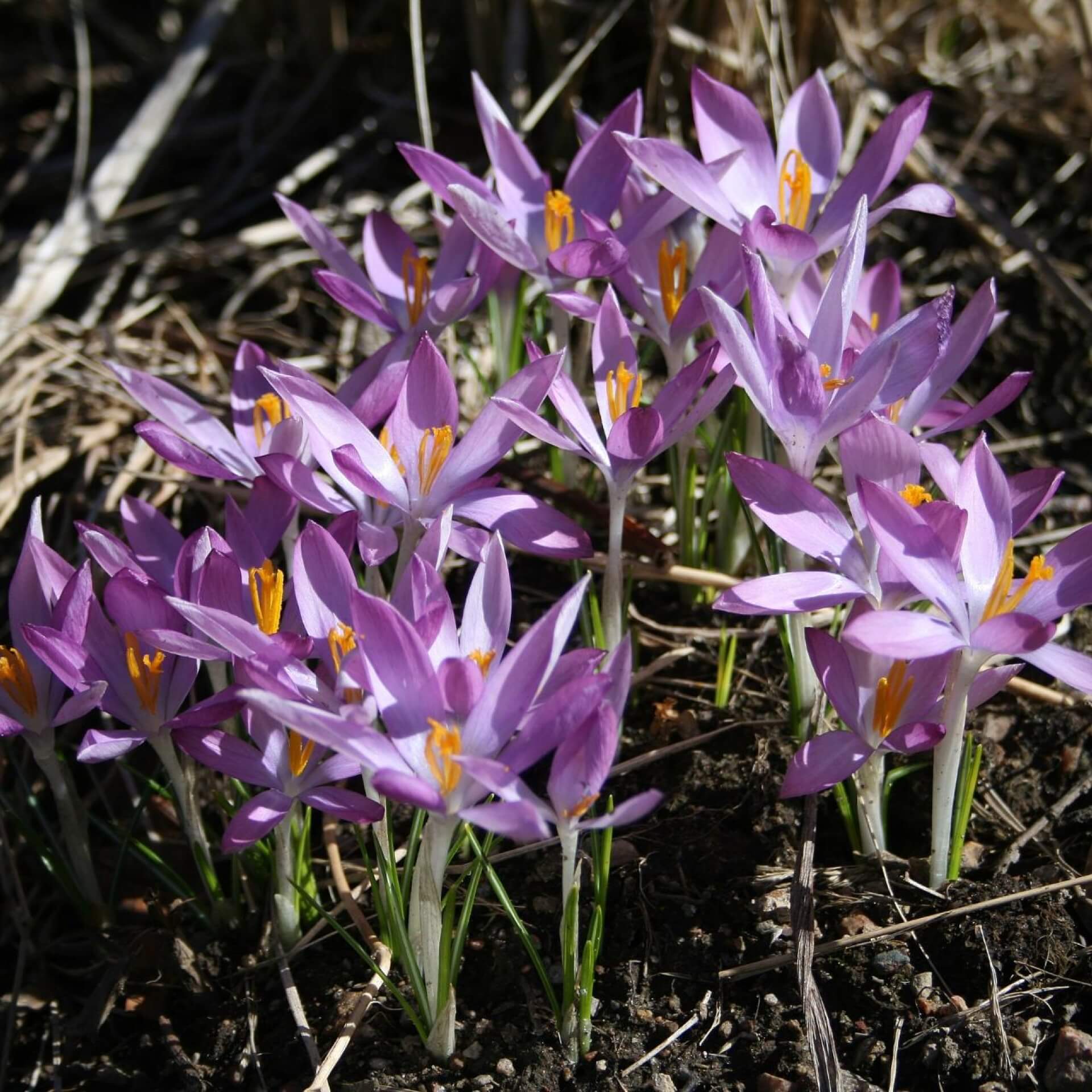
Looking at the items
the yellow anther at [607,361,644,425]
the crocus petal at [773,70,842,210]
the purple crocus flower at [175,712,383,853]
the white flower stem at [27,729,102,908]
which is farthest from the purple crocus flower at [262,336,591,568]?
the crocus petal at [773,70,842,210]

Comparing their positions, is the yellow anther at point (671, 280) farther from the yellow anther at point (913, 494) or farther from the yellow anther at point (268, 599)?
the yellow anther at point (268, 599)

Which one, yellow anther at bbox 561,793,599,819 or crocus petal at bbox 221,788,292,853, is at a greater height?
yellow anther at bbox 561,793,599,819

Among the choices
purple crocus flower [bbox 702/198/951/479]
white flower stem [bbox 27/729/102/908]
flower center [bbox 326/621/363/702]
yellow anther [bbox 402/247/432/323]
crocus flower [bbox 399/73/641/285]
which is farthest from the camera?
yellow anther [bbox 402/247/432/323]

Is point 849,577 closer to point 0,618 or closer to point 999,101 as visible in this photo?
point 0,618

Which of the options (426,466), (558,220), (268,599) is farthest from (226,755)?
(558,220)

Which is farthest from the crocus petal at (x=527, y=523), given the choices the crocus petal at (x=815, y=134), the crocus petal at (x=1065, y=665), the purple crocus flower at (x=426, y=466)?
the crocus petal at (x=815, y=134)

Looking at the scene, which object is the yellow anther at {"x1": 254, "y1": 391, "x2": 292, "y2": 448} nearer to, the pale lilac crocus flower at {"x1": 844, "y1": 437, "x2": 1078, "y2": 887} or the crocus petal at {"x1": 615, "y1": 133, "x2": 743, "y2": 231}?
the crocus petal at {"x1": 615, "y1": 133, "x2": 743, "y2": 231}

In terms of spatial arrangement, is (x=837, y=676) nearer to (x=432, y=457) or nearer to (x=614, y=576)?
(x=614, y=576)

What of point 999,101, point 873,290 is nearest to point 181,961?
point 873,290
